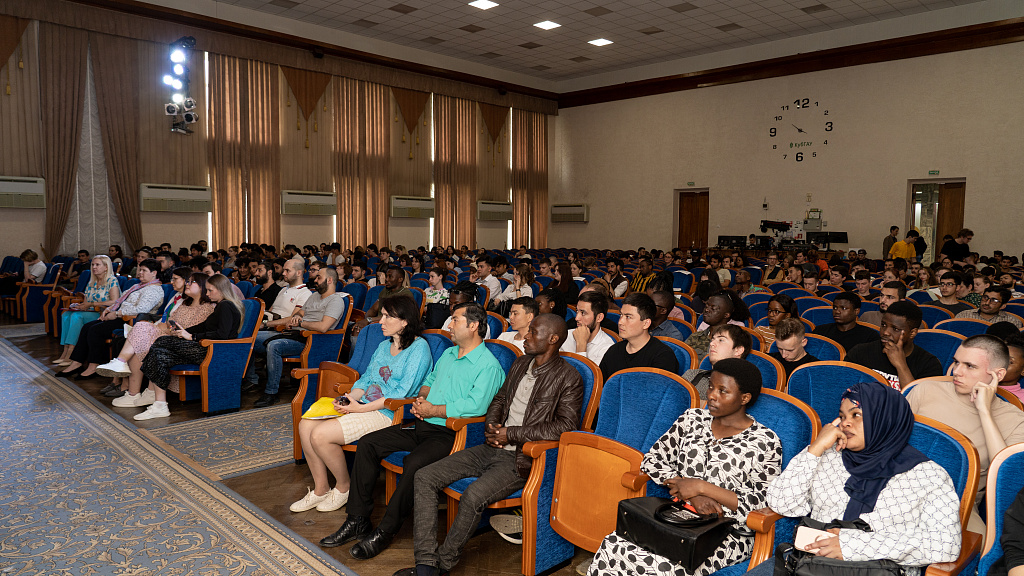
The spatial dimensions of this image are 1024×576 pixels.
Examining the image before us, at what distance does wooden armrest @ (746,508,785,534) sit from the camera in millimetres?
2369

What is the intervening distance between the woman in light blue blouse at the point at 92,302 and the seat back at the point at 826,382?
287 inches

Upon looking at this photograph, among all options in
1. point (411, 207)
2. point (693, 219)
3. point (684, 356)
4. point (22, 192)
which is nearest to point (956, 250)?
point (693, 219)

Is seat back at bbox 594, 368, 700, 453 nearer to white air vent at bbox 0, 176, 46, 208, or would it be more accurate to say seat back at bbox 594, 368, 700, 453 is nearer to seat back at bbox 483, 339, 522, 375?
seat back at bbox 483, 339, 522, 375

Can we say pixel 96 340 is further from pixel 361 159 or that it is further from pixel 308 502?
pixel 361 159

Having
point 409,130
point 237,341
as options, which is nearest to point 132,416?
point 237,341

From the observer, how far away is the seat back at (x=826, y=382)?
3221mm

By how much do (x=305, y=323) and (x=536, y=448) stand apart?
149 inches

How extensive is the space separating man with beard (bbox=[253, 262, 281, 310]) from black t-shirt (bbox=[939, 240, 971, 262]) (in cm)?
1218

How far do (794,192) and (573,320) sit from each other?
42.5 feet

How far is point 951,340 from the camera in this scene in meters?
4.29

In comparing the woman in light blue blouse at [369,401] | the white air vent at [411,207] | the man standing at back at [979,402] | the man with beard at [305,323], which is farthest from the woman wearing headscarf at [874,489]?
the white air vent at [411,207]

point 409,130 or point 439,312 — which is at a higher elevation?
point 409,130

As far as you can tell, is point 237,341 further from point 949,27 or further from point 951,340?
point 949,27

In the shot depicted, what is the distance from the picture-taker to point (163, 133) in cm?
1431
